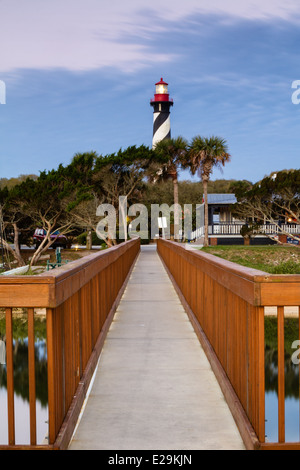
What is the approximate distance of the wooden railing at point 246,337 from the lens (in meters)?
3.49

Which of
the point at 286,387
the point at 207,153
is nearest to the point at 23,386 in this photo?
the point at 286,387

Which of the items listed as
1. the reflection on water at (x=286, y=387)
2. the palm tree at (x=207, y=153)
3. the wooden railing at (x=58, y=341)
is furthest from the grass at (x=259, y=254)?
the wooden railing at (x=58, y=341)

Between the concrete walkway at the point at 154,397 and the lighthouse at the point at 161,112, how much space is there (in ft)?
199

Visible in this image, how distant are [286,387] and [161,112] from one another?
6099 cm

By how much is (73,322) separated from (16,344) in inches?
314

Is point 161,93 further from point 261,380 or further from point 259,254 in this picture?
point 261,380

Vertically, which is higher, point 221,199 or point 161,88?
point 161,88

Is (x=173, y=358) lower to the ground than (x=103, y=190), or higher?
lower

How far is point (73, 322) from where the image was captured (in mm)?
4383

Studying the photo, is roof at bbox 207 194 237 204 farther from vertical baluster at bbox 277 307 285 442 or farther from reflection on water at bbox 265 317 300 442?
vertical baluster at bbox 277 307 285 442

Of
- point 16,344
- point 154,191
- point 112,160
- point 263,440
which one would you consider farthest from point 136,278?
point 154,191

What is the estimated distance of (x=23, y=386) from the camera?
8414 mm

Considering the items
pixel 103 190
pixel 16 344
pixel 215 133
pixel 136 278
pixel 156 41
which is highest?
pixel 156 41
